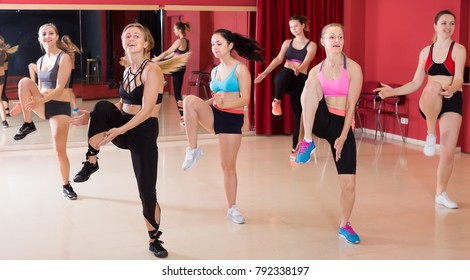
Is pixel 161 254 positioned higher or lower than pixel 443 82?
lower

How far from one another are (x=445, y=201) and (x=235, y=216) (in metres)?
1.86

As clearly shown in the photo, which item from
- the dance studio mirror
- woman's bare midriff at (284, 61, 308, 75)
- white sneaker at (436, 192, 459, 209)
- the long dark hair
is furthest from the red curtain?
the long dark hair

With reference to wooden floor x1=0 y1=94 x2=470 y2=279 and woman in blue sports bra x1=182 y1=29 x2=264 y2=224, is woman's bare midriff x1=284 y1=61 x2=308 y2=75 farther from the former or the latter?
woman in blue sports bra x1=182 y1=29 x2=264 y2=224

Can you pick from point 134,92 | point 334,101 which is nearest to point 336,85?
point 334,101

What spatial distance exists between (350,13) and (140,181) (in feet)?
20.3

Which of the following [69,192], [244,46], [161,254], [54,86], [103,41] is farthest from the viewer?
[103,41]

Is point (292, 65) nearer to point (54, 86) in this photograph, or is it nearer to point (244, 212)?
point (244, 212)

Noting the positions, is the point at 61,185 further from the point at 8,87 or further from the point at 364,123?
the point at 364,123

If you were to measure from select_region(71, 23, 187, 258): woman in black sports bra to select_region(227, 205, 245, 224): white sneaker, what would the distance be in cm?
102

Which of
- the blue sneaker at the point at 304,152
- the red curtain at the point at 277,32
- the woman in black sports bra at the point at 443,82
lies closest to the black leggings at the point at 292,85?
the woman in black sports bra at the point at 443,82

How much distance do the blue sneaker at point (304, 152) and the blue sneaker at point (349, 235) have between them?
27.2 inches

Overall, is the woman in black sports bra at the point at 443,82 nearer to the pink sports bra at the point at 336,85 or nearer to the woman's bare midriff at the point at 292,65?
the pink sports bra at the point at 336,85

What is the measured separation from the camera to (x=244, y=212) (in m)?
5.34

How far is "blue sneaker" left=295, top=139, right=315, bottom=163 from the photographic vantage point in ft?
13.8
